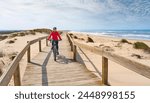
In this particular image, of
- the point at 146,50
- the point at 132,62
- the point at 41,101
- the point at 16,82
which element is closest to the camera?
the point at 41,101

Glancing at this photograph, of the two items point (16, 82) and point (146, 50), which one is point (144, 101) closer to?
point (16, 82)

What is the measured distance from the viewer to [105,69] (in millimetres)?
6762

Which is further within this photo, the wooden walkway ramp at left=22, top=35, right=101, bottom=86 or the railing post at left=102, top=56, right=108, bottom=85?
the wooden walkway ramp at left=22, top=35, right=101, bottom=86

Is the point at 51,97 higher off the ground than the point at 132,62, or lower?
lower

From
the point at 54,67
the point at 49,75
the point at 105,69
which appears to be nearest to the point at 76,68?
the point at 54,67

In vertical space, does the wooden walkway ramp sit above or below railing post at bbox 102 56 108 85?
below

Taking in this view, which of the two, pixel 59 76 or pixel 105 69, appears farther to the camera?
pixel 59 76

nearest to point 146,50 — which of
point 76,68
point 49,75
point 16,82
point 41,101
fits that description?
point 76,68

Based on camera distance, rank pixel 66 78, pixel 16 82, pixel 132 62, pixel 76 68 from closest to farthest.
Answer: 1. pixel 132 62
2. pixel 16 82
3. pixel 66 78
4. pixel 76 68

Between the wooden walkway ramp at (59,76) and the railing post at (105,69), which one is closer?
the railing post at (105,69)

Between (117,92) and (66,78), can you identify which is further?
(66,78)

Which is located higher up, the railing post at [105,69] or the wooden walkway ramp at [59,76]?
the railing post at [105,69]

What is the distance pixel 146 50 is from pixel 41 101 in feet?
50.0

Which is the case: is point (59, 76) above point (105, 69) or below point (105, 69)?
below
